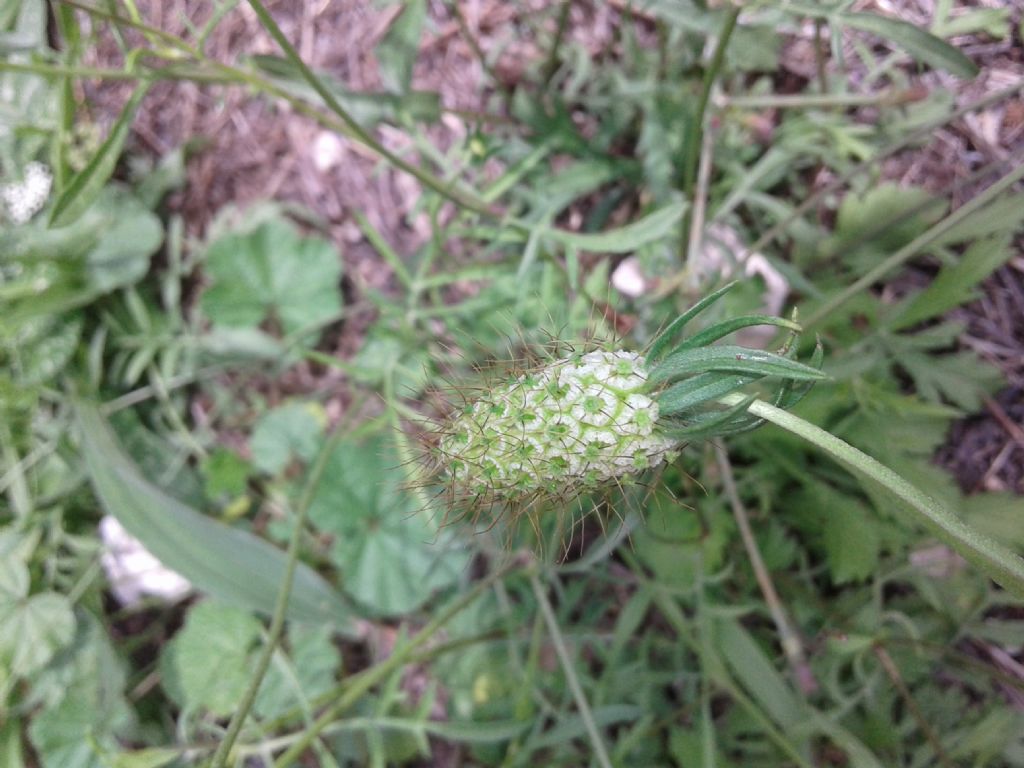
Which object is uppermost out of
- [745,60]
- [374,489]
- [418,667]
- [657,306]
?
[745,60]

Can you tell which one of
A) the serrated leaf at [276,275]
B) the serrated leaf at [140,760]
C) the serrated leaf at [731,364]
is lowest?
the serrated leaf at [140,760]

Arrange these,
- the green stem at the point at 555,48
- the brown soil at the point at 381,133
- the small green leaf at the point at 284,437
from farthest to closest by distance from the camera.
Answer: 1. the small green leaf at the point at 284,437
2. the brown soil at the point at 381,133
3. the green stem at the point at 555,48

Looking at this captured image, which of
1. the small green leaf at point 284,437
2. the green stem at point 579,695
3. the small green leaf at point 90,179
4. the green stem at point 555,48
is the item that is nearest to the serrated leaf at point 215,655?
the small green leaf at point 284,437

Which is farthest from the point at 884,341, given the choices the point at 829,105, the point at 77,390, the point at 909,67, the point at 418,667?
the point at 77,390

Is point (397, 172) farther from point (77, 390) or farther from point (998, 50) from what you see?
point (998, 50)

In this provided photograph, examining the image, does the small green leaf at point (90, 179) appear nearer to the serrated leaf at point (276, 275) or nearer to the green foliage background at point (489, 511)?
the green foliage background at point (489, 511)

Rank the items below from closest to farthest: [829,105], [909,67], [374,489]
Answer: [829,105]
[909,67]
[374,489]

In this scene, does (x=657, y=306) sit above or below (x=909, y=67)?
below
